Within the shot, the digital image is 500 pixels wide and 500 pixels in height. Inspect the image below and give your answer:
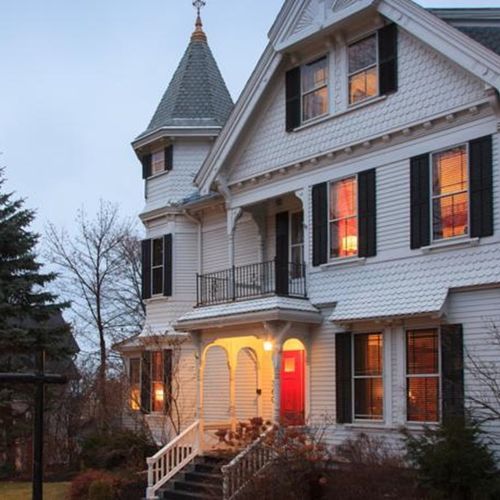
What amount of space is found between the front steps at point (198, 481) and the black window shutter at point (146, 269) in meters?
6.27

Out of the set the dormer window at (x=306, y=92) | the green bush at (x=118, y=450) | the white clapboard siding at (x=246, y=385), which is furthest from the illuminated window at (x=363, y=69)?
the green bush at (x=118, y=450)

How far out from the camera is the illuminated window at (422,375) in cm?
1442

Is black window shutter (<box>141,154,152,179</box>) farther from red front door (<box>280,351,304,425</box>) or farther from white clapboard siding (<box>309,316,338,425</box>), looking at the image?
Result: white clapboard siding (<box>309,316,338,425</box>)

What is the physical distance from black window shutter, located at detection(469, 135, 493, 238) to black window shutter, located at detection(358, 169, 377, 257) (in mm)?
2258

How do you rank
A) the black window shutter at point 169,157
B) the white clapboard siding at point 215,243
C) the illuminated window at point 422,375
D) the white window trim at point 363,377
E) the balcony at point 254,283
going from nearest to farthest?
1. the illuminated window at point 422,375
2. the white window trim at point 363,377
3. the balcony at point 254,283
4. the white clapboard siding at point 215,243
5. the black window shutter at point 169,157

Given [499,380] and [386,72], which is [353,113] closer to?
[386,72]

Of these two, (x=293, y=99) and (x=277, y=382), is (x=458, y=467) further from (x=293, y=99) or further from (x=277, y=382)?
(x=293, y=99)

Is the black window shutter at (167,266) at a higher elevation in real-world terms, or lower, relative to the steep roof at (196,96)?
lower

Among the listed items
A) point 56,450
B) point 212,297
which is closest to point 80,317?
point 56,450

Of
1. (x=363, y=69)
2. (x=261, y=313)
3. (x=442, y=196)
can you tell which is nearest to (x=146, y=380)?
(x=261, y=313)

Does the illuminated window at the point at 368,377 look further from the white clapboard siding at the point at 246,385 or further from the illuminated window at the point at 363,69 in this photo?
the illuminated window at the point at 363,69

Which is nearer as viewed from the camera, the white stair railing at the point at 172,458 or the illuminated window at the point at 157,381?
the white stair railing at the point at 172,458

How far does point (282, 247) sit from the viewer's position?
18938 millimetres

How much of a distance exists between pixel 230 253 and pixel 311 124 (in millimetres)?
3703
